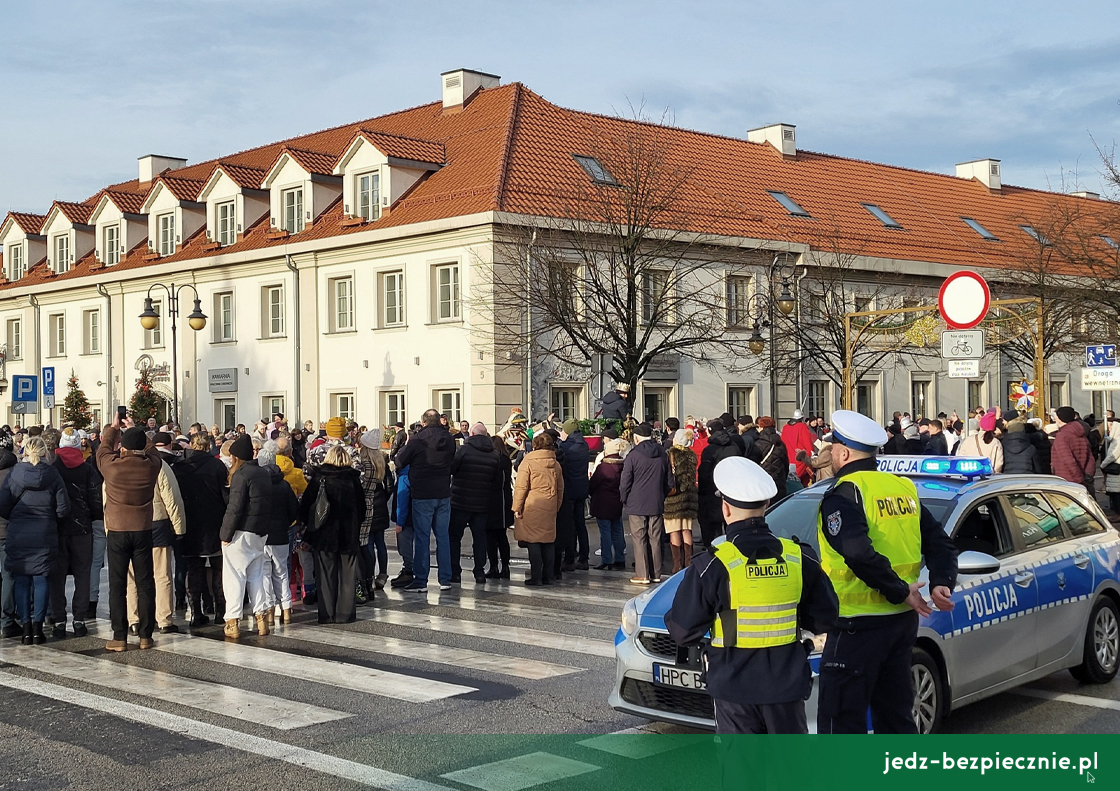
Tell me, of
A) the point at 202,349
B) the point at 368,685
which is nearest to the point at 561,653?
the point at 368,685

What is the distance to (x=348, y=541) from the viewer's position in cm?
1219

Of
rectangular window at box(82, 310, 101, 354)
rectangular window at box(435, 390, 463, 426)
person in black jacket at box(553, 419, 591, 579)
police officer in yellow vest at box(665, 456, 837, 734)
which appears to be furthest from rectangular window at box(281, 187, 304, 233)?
police officer in yellow vest at box(665, 456, 837, 734)

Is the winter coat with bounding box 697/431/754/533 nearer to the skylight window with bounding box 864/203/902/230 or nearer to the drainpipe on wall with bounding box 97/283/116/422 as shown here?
the skylight window with bounding box 864/203/902/230

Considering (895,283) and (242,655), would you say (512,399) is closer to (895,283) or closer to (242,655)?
(895,283)

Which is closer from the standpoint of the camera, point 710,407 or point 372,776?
point 372,776

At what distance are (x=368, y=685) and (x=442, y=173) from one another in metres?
26.0

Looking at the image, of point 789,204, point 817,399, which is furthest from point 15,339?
point 817,399

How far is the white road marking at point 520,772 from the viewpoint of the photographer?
654cm

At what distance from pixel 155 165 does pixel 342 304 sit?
1810 cm

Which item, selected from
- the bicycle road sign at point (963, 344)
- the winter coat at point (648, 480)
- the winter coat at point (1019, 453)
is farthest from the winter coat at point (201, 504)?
the winter coat at point (1019, 453)

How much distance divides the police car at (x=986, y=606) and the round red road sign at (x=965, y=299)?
248 inches

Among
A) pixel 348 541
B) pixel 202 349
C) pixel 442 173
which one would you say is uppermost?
pixel 442 173

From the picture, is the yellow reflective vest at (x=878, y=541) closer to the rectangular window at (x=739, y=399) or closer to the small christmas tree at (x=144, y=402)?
the rectangular window at (x=739, y=399)

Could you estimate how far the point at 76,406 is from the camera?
3828 cm
